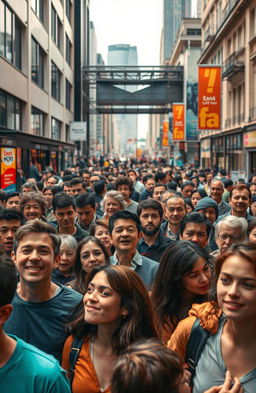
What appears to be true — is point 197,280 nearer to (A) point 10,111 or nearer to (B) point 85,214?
(B) point 85,214

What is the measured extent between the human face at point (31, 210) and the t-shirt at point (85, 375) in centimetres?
473

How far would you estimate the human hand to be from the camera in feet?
9.27

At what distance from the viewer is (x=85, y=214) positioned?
27.2 ft

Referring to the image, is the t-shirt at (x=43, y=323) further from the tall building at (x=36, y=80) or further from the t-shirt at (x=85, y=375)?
the tall building at (x=36, y=80)

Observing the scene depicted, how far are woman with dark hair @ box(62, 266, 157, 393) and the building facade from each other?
17.9 meters

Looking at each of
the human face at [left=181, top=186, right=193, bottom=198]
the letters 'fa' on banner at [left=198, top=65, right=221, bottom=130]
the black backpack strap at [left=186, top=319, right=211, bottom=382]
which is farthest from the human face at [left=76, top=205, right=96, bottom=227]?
the letters 'fa' on banner at [left=198, top=65, right=221, bottom=130]

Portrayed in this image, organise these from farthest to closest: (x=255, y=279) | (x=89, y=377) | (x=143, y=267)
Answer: (x=143, y=267)
(x=89, y=377)
(x=255, y=279)

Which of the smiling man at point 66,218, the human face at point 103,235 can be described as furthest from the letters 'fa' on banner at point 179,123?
the human face at point 103,235

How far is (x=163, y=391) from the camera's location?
2.21m

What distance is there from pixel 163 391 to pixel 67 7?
4765 centimetres

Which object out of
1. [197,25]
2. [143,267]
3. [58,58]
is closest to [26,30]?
[58,58]

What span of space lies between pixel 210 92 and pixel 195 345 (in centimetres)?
2493

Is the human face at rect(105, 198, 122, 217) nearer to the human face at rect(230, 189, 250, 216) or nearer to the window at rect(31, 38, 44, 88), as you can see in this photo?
the human face at rect(230, 189, 250, 216)

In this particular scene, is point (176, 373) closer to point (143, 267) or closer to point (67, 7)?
point (143, 267)
